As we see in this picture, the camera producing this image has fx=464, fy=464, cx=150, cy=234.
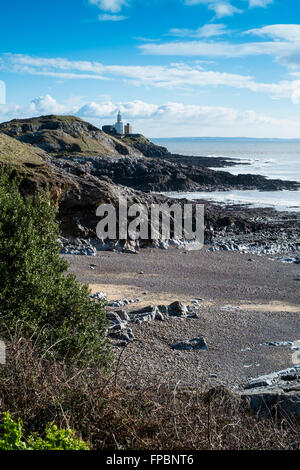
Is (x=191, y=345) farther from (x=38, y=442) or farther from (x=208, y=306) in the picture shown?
(x=38, y=442)

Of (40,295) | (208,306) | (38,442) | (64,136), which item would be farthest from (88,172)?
(38,442)

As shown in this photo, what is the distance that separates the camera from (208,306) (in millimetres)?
18719

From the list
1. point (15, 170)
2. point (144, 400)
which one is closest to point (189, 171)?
point (15, 170)

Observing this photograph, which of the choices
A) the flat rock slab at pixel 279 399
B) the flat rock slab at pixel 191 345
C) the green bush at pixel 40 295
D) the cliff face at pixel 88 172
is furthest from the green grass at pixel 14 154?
the flat rock slab at pixel 279 399

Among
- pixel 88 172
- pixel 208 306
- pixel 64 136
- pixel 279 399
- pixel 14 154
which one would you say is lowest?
pixel 208 306

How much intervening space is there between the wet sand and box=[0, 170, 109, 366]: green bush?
4.83ft

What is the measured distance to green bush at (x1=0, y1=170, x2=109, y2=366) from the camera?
370 inches

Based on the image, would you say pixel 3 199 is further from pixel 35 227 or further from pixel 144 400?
pixel 144 400

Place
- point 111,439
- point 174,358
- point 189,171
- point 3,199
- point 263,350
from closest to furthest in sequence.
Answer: point 111,439 → point 3,199 → point 174,358 → point 263,350 → point 189,171

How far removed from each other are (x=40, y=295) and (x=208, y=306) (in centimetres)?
1017

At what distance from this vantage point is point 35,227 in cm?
1137

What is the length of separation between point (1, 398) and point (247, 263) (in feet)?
71.1

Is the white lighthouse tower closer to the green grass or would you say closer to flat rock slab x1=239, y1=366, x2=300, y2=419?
the green grass

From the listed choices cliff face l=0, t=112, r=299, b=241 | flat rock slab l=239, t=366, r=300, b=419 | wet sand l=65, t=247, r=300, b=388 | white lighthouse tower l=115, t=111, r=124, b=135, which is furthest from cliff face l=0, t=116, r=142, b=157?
flat rock slab l=239, t=366, r=300, b=419
